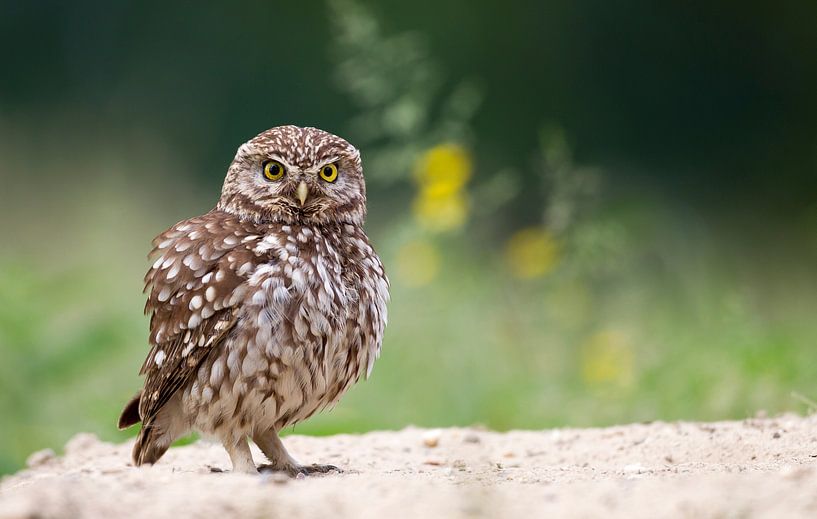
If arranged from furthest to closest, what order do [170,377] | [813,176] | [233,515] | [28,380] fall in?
[813,176] < [28,380] < [170,377] < [233,515]

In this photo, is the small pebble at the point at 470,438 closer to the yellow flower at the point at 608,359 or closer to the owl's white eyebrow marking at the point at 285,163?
the yellow flower at the point at 608,359

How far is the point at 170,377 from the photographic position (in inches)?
157

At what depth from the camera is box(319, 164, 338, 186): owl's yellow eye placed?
13.8 feet

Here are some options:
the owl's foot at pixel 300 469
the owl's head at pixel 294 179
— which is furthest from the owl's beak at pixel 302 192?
the owl's foot at pixel 300 469

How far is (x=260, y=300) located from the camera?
3842mm

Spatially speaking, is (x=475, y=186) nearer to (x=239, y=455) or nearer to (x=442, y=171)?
(x=442, y=171)

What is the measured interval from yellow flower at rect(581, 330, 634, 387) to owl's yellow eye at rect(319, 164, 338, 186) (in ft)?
7.75

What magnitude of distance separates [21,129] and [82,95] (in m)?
0.56

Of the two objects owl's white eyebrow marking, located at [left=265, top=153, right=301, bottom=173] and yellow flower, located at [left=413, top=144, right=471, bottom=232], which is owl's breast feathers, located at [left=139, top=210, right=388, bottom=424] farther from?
yellow flower, located at [left=413, top=144, right=471, bottom=232]

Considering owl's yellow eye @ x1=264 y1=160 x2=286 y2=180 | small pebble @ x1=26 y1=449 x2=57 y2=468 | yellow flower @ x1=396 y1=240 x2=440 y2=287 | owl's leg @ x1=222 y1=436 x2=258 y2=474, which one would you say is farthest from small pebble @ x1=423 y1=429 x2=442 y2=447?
yellow flower @ x1=396 y1=240 x2=440 y2=287

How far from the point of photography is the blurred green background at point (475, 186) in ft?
19.3

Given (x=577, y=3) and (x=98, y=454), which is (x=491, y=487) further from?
(x=577, y=3)

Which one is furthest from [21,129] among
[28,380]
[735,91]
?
[735,91]

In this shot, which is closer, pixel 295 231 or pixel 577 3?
pixel 295 231
